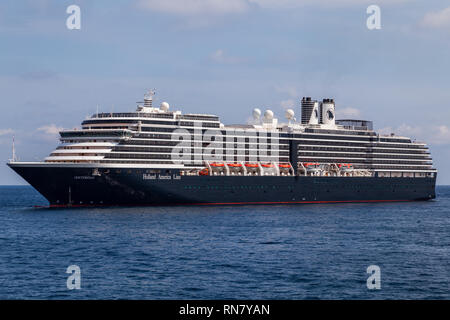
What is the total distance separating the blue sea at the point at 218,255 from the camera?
35.4 meters

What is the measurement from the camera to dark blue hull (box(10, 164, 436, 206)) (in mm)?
79375

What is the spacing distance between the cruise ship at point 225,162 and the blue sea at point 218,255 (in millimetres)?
5830

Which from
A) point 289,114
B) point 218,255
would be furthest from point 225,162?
point 218,255

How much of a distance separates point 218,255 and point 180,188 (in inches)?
1599

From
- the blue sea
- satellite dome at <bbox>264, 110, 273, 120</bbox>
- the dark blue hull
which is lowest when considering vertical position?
the blue sea

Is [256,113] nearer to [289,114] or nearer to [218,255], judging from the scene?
[289,114]

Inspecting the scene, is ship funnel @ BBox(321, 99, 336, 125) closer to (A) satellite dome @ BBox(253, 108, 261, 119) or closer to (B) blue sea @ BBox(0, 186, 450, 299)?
(A) satellite dome @ BBox(253, 108, 261, 119)

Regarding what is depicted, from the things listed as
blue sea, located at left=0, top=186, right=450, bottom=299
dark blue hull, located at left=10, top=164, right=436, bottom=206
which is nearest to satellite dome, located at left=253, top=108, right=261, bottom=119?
dark blue hull, located at left=10, top=164, right=436, bottom=206

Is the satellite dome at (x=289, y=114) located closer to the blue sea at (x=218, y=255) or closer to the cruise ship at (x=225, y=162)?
the cruise ship at (x=225, y=162)

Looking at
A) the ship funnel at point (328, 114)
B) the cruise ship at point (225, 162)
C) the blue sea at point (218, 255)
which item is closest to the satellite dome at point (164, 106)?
the cruise ship at point (225, 162)

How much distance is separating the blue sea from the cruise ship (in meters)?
5.83

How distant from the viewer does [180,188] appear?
86188mm
